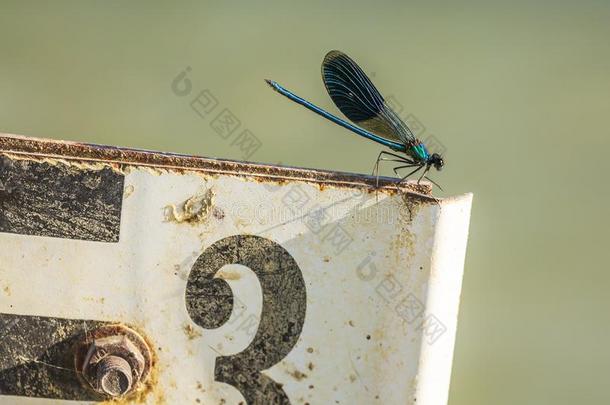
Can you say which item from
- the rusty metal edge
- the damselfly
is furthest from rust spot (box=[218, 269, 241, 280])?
the damselfly

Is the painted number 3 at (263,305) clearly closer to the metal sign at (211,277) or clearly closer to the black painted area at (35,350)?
the metal sign at (211,277)

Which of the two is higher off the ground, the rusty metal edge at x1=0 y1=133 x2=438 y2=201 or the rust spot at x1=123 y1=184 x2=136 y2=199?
the rusty metal edge at x1=0 y1=133 x2=438 y2=201

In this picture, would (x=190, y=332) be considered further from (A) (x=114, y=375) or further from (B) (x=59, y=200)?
(B) (x=59, y=200)

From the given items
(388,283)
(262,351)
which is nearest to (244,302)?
(262,351)

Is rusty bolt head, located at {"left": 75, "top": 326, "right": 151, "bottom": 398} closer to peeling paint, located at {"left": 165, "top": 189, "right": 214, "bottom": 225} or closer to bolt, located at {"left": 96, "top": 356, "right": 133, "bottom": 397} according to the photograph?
bolt, located at {"left": 96, "top": 356, "right": 133, "bottom": 397}

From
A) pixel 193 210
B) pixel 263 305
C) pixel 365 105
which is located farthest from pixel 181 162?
pixel 365 105

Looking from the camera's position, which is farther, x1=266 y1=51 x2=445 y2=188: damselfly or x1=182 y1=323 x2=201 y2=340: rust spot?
x1=266 y1=51 x2=445 y2=188: damselfly
